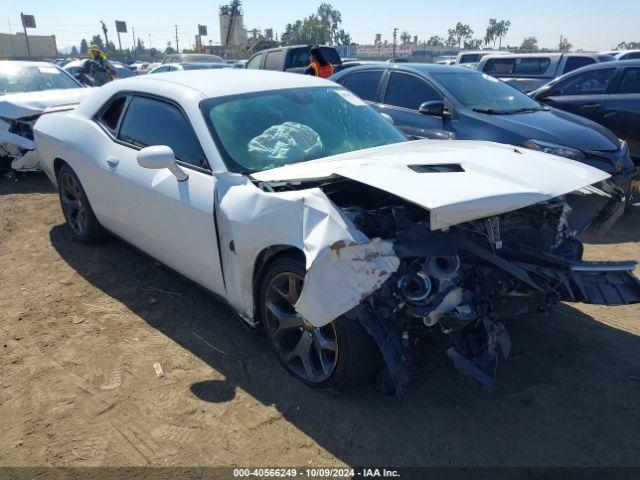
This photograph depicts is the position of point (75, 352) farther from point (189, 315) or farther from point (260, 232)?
point (260, 232)

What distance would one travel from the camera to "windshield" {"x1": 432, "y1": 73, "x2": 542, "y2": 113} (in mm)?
6066

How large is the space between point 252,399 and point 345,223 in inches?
45.8

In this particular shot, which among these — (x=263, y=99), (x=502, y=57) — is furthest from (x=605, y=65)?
(x=263, y=99)

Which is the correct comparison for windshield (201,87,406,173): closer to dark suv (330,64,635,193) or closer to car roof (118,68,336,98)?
car roof (118,68,336,98)

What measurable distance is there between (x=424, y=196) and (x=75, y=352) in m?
2.47

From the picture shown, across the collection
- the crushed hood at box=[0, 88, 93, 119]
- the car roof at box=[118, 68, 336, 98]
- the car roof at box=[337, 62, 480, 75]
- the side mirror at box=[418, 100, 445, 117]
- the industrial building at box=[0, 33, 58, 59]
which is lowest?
the industrial building at box=[0, 33, 58, 59]

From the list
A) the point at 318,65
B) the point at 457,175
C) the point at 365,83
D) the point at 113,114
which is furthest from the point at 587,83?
the point at 113,114

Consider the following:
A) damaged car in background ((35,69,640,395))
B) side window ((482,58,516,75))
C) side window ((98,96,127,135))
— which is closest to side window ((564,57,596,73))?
side window ((482,58,516,75))

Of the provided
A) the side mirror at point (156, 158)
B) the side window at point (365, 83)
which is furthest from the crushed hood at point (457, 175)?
the side window at point (365, 83)

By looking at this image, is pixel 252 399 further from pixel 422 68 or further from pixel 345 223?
pixel 422 68

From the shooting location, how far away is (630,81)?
24.1 feet

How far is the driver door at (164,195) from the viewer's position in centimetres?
311

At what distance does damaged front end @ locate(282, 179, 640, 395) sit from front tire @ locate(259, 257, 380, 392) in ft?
0.47

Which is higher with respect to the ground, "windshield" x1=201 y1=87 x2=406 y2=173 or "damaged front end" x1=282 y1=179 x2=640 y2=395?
"windshield" x1=201 y1=87 x2=406 y2=173
